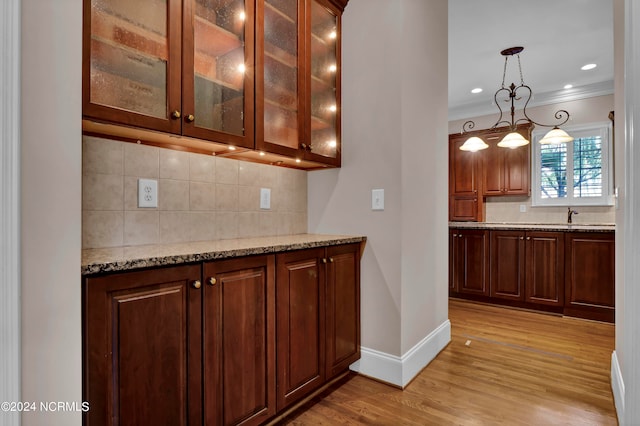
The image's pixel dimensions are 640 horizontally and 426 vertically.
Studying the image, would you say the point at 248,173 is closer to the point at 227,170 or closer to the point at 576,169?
the point at 227,170

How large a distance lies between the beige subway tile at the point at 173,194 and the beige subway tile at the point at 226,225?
0.21 m

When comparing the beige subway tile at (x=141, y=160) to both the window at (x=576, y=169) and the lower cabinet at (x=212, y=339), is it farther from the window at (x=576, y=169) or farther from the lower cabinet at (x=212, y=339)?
the window at (x=576, y=169)

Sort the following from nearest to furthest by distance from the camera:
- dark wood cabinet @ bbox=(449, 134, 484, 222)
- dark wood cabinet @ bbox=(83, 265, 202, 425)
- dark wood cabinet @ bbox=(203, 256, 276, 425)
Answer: dark wood cabinet @ bbox=(83, 265, 202, 425) < dark wood cabinet @ bbox=(203, 256, 276, 425) < dark wood cabinet @ bbox=(449, 134, 484, 222)

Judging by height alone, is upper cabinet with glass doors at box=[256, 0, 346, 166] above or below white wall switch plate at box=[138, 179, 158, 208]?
above

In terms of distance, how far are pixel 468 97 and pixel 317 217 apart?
372 cm

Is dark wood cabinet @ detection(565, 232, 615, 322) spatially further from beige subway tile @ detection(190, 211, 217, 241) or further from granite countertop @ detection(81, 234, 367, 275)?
beige subway tile @ detection(190, 211, 217, 241)

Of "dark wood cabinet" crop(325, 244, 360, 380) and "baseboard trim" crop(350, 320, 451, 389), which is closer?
"dark wood cabinet" crop(325, 244, 360, 380)

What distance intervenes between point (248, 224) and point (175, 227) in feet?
1.49

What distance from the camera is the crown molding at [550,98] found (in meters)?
4.21

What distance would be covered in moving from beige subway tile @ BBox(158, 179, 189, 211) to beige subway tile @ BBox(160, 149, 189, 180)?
3cm

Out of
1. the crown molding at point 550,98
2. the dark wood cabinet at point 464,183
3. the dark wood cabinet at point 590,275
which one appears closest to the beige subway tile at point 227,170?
the dark wood cabinet at point 590,275

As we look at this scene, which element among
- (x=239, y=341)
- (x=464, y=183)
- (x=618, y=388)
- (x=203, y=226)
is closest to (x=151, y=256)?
(x=239, y=341)

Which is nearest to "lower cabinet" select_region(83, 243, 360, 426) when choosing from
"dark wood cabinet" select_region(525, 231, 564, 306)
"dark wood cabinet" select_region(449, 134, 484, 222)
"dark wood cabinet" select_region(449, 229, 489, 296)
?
"dark wood cabinet" select_region(449, 229, 489, 296)

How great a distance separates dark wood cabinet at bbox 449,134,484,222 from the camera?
16.0ft
